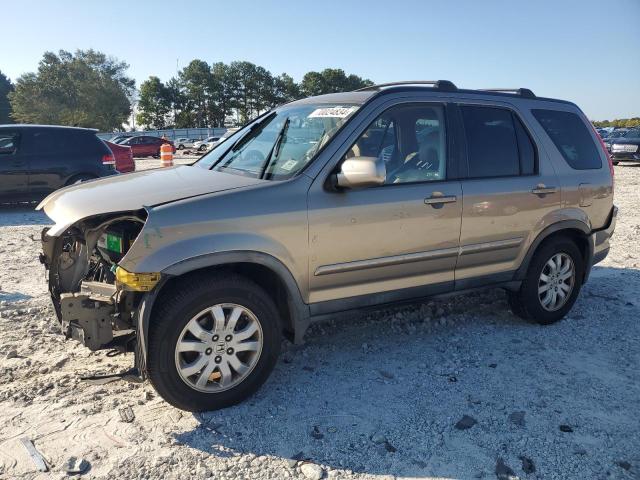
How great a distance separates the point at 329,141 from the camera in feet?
11.1

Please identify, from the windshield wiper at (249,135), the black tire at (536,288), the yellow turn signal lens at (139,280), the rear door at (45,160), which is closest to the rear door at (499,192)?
the black tire at (536,288)

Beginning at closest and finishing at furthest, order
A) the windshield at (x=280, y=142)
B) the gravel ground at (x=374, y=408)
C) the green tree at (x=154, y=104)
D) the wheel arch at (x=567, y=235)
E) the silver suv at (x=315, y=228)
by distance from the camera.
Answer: the gravel ground at (x=374, y=408), the silver suv at (x=315, y=228), the windshield at (x=280, y=142), the wheel arch at (x=567, y=235), the green tree at (x=154, y=104)

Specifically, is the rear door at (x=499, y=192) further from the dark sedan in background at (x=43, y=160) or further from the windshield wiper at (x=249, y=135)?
the dark sedan in background at (x=43, y=160)

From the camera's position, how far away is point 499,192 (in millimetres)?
3992

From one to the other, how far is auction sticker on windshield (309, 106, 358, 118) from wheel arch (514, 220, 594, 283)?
196 centimetres

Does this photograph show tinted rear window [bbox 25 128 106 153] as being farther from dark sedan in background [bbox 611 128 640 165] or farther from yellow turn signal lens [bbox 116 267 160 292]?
dark sedan in background [bbox 611 128 640 165]

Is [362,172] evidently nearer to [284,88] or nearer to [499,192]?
[499,192]

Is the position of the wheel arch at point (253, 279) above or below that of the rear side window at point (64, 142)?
below

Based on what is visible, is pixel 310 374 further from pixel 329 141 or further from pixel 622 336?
pixel 622 336

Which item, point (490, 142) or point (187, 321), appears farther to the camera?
point (490, 142)

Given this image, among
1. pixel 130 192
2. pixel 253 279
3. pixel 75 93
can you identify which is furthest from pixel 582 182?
pixel 75 93

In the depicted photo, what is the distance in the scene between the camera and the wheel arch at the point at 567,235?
14.2ft

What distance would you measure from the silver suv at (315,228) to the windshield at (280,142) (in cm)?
2

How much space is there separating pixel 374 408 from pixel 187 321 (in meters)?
1.27
